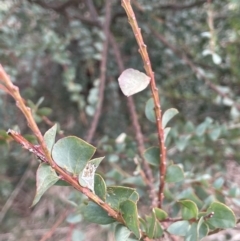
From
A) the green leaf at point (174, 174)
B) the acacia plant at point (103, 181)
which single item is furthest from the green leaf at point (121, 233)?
the green leaf at point (174, 174)

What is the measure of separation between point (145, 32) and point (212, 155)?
268 mm

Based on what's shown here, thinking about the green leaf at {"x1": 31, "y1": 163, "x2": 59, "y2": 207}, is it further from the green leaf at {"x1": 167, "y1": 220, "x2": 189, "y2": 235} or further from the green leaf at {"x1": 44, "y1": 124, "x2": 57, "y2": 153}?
the green leaf at {"x1": 167, "y1": 220, "x2": 189, "y2": 235}

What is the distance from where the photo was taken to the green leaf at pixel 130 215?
0.99 ft

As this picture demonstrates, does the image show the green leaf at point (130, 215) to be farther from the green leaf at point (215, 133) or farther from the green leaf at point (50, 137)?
the green leaf at point (215, 133)

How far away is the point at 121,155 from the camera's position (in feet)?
2.12

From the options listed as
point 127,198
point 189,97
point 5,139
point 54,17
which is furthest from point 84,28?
point 127,198

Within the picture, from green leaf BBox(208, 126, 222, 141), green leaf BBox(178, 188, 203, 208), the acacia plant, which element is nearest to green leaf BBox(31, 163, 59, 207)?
the acacia plant

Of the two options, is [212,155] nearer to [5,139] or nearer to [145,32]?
[145,32]

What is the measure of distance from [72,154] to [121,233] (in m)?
0.07

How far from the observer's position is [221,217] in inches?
13.5

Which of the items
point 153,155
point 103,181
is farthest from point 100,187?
point 153,155

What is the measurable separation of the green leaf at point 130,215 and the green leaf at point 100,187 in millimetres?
15

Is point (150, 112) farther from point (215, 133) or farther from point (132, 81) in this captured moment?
point (215, 133)

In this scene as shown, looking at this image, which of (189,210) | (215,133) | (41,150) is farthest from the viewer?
(215,133)
